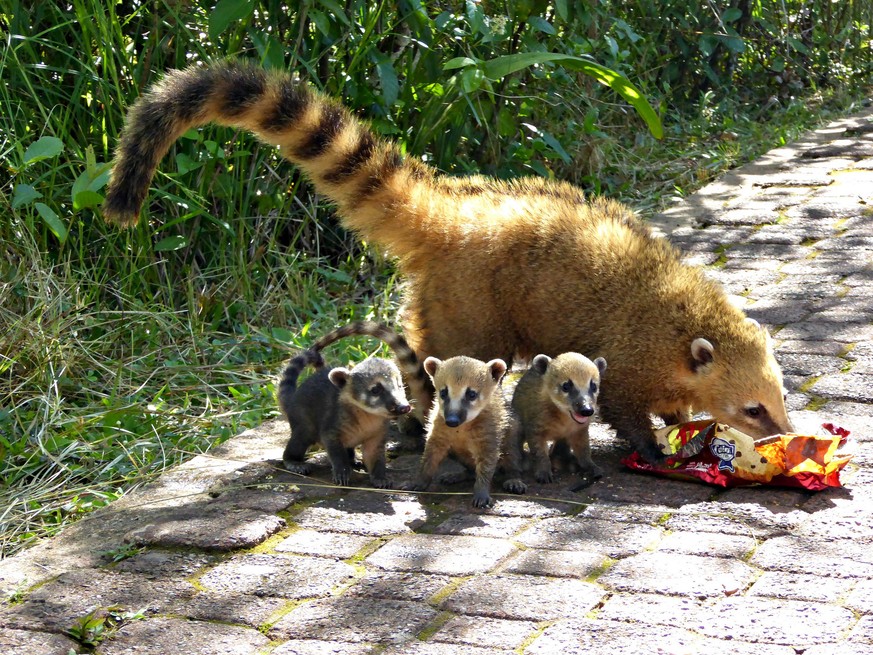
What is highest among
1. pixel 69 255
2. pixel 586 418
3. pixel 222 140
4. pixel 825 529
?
pixel 222 140

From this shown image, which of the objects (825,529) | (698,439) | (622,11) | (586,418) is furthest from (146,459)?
(622,11)

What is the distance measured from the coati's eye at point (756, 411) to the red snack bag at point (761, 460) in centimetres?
15

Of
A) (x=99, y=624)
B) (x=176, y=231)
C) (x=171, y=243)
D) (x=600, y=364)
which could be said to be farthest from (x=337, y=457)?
(x=176, y=231)

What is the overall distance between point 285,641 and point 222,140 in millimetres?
3917

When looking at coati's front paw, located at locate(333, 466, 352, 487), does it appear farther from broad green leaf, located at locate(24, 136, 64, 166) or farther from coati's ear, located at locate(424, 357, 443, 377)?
broad green leaf, located at locate(24, 136, 64, 166)

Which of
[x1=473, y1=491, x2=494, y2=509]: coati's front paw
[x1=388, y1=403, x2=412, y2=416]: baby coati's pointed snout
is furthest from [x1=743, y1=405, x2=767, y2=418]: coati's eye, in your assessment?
[x1=388, y1=403, x2=412, y2=416]: baby coati's pointed snout

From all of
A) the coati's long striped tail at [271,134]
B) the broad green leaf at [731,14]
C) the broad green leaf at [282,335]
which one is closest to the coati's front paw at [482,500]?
the coati's long striped tail at [271,134]

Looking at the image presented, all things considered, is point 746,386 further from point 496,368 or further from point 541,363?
point 496,368

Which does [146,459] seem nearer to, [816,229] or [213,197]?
[213,197]

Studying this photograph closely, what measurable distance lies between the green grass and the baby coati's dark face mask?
0.88 m

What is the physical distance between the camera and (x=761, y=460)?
191 inches

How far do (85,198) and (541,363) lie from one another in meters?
2.38

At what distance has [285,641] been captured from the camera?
3.66m

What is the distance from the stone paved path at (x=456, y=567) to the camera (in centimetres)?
365
